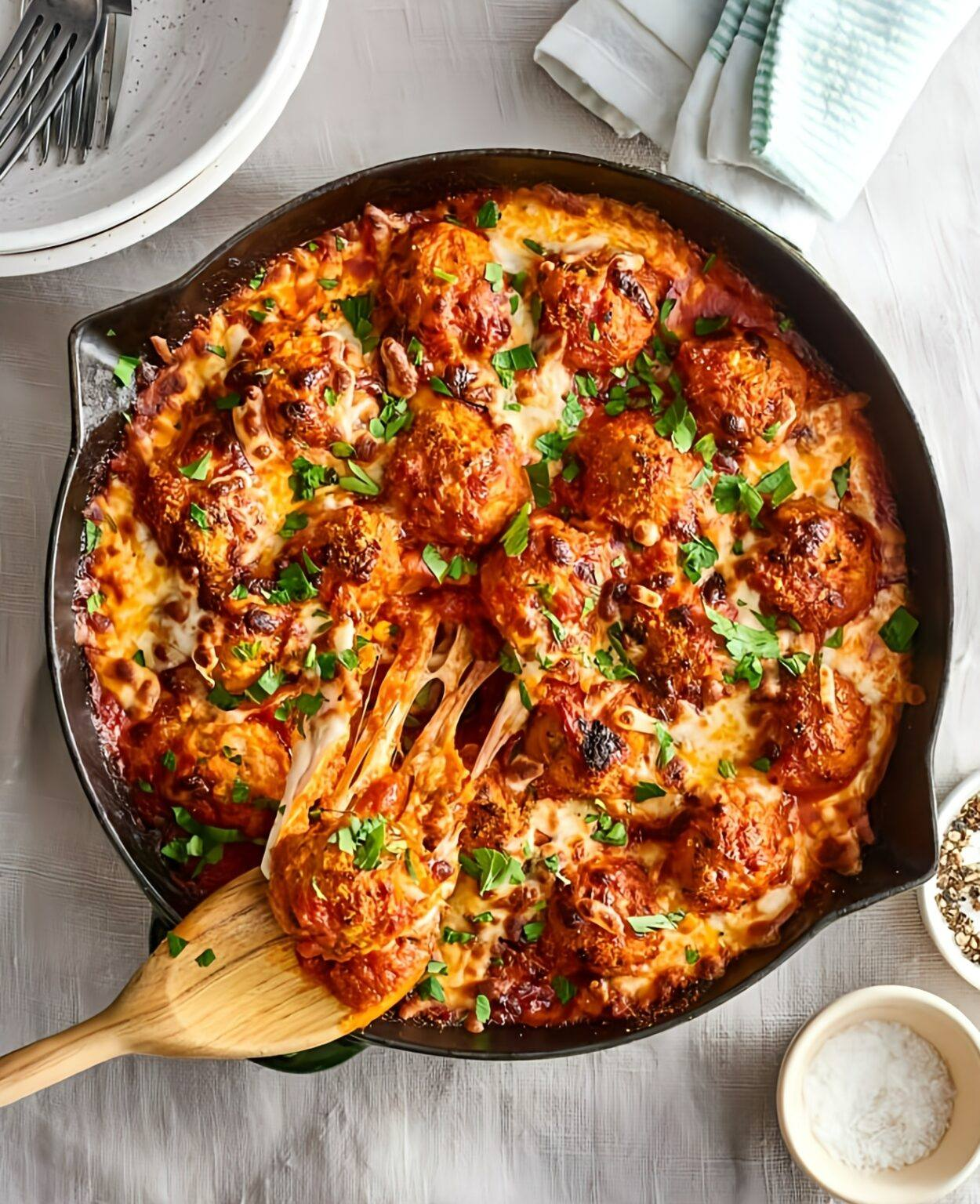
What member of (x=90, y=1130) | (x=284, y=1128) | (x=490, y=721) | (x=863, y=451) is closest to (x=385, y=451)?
(x=490, y=721)

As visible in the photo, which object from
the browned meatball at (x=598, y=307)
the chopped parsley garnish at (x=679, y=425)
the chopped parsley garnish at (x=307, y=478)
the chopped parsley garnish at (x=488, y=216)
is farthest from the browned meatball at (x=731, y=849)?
the chopped parsley garnish at (x=488, y=216)

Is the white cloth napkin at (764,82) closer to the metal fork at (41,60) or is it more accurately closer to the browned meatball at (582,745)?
the metal fork at (41,60)

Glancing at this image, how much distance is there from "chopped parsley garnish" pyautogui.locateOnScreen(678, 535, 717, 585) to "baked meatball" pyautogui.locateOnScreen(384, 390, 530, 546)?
40 centimetres

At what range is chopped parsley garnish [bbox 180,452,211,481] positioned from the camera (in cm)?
269

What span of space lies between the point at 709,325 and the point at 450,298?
0.64 meters

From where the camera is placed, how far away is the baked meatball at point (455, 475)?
260 cm

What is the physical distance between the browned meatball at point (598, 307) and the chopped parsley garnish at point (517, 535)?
39cm

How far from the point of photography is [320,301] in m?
2.81

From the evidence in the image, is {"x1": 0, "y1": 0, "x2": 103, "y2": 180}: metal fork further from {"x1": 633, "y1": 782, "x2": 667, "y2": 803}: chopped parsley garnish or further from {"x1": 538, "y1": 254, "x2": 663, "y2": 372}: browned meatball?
{"x1": 633, "y1": 782, "x2": 667, "y2": 803}: chopped parsley garnish

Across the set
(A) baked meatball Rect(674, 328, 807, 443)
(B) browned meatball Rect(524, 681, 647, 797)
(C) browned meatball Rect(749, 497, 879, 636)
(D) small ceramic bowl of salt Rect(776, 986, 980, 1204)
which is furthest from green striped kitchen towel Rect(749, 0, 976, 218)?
(D) small ceramic bowl of salt Rect(776, 986, 980, 1204)

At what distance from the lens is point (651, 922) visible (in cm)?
266

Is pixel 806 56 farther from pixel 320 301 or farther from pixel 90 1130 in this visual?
pixel 90 1130

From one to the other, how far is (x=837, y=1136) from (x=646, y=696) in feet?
4.61

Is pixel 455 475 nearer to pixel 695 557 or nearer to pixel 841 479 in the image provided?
pixel 695 557
